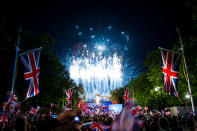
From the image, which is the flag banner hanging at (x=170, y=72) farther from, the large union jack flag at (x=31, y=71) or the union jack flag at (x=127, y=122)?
the union jack flag at (x=127, y=122)

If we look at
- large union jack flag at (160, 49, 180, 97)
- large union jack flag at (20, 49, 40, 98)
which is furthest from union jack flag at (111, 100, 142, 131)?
large union jack flag at (160, 49, 180, 97)

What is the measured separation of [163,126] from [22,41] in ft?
79.1

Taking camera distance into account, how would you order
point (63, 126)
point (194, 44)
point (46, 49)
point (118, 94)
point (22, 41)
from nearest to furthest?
point (63, 126) < point (194, 44) < point (22, 41) < point (46, 49) < point (118, 94)

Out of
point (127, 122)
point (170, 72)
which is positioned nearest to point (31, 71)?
point (127, 122)

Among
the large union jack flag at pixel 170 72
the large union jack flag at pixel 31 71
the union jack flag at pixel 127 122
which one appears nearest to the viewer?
the union jack flag at pixel 127 122

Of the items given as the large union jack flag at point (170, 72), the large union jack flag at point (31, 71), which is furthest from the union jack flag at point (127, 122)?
the large union jack flag at point (170, 72)

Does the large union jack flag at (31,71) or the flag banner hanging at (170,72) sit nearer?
the large union jack flag at (31,71)

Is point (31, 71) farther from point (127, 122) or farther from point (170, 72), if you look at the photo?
point (170, 72)

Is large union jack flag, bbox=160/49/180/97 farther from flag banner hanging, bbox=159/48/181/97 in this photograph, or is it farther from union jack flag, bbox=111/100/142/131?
union jack flag, bbox=111/100/142/131

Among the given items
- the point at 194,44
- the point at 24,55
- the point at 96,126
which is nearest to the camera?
the point at 96,126

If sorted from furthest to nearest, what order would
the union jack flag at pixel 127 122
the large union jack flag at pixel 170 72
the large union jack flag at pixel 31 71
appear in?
the large union jack flag at pixel 170 72 < the large union jack flag at pixel 31 71 < the union jack flag at pixel 127 122

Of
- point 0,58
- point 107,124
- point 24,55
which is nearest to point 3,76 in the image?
point 0,58

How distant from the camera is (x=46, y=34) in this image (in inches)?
1127

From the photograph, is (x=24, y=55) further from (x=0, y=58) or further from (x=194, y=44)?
(x=194, y=44)
